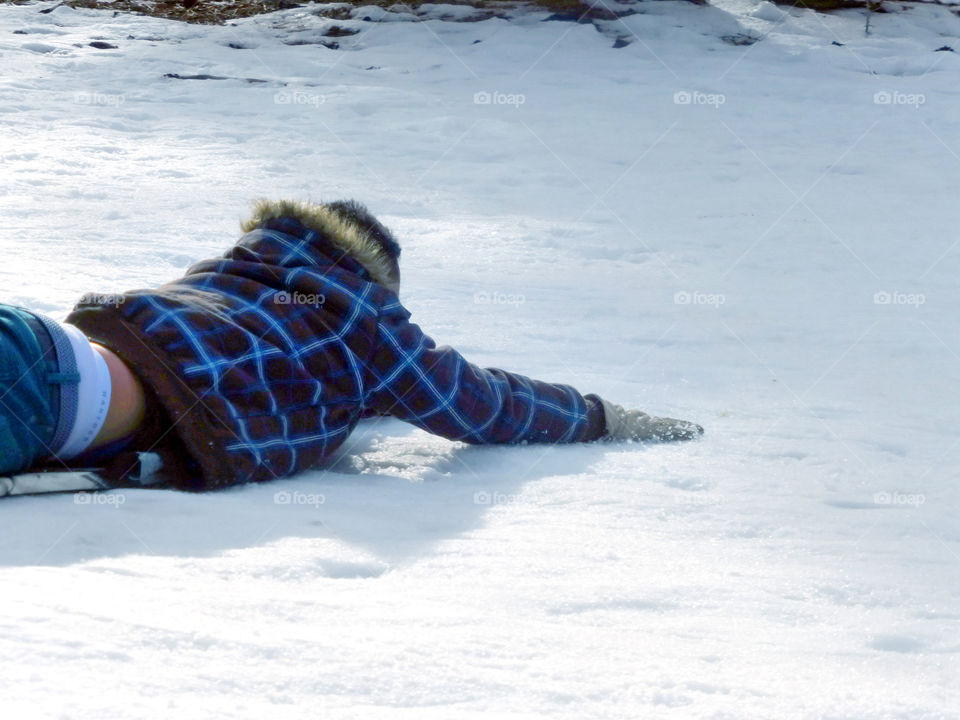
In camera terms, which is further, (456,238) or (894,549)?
(456,238)

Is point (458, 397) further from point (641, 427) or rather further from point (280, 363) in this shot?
point (641, 427)

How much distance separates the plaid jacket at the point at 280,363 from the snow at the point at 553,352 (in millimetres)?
113

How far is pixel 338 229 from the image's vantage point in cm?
262

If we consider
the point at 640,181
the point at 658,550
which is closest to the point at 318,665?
the point at 658,550

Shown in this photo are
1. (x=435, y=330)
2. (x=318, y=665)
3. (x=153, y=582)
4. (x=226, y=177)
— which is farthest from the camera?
(x=226, y=177)

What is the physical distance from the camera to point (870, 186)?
6.15 metres

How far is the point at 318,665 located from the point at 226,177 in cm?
467

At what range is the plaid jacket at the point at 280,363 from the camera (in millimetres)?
2252

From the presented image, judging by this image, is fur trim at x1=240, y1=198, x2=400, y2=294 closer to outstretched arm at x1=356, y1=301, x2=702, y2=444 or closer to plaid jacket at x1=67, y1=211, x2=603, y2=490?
plaid jacket at x1=67, y1=211, x2=603, y2=490

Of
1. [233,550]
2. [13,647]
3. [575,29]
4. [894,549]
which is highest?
[575,29]

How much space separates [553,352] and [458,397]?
1.19 metres

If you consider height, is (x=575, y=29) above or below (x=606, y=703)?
above

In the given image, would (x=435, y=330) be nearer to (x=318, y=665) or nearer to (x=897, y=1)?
(x=318, y=665)

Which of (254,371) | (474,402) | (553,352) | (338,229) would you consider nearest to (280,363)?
(254,371)
